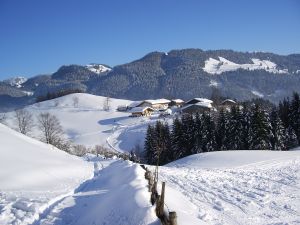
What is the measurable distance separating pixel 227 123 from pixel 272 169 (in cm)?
3081

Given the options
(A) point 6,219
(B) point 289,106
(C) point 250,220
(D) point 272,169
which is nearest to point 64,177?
(A) point 6,219

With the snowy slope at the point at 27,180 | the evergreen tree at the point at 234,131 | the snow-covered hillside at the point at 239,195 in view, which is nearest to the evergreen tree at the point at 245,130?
the evergreen tree at the point at 234,131

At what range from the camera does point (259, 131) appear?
61188mm

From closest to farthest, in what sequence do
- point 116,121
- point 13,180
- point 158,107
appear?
point 13,180
point 116,121
point 158,107

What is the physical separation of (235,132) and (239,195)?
135 ft

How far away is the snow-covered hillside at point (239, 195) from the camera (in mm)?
18250

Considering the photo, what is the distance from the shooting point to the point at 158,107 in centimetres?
17012

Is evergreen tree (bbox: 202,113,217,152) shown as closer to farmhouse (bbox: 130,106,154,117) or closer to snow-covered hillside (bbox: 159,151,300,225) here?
snow-covered hillside (bbox: 159,151,300,225)

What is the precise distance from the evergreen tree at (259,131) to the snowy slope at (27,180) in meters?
33.6

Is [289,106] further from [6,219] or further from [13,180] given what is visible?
[6,219]

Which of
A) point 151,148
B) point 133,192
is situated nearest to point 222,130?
point 151,148

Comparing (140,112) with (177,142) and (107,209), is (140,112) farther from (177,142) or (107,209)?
(107,209)

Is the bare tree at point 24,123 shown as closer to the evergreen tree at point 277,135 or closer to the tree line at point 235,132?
the tree line at point 235,132

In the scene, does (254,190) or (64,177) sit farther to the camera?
(64,177)
